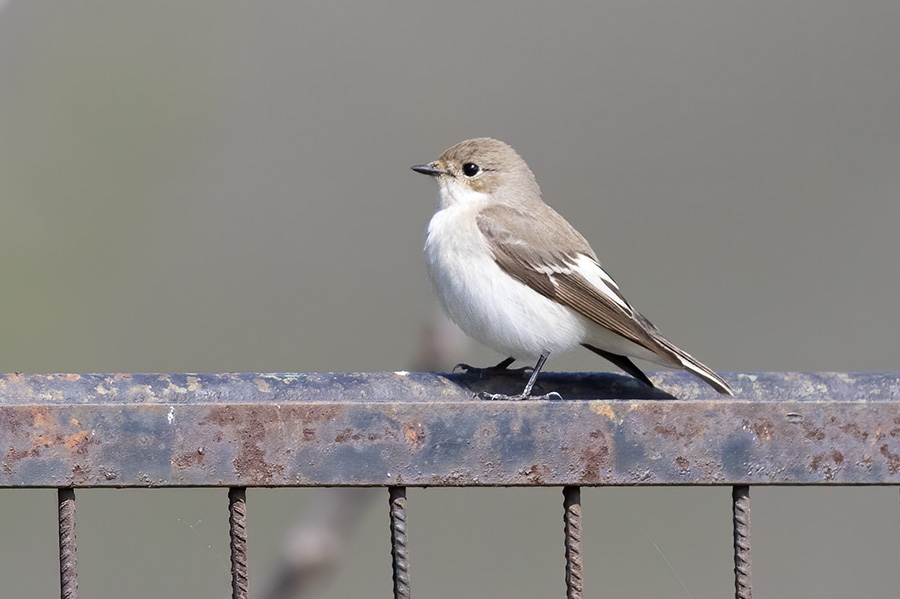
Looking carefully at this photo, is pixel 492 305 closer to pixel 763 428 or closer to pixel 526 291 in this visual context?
pixel 526 291

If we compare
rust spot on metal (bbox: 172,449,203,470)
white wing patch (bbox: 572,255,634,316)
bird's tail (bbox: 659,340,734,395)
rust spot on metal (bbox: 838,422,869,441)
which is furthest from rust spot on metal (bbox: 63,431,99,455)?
white wing patch (bbox: 572,255,634,316)

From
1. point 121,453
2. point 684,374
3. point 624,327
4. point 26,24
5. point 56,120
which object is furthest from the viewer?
point 56,120

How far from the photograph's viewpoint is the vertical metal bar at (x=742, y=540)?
1613 mm

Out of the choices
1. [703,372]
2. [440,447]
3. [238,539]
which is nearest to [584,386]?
[703,372]

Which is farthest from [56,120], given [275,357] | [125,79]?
[275,357]

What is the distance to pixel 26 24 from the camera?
4.65 metres

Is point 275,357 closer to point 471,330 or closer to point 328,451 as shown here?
point 471,330

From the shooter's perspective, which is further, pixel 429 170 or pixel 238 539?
pixel 429 170

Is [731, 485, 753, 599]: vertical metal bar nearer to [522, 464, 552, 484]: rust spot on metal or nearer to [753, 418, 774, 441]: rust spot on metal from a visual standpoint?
[753, 418, 774, 441]: rust spot on metal

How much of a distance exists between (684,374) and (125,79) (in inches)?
141

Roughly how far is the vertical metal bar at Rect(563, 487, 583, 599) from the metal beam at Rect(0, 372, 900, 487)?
0.08 meters

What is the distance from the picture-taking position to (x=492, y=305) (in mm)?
3256

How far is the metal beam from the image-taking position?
1.51 metres

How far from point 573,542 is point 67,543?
2.36 feet
